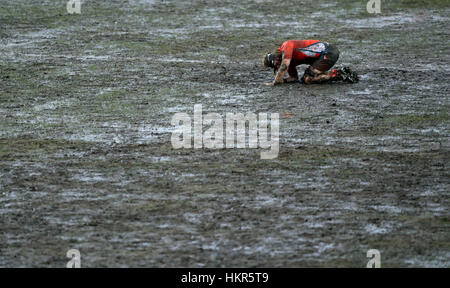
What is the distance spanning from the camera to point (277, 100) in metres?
10.1

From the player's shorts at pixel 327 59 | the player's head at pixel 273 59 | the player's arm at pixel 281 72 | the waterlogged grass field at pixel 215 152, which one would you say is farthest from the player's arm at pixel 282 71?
the player's shorts at pixel 327 59

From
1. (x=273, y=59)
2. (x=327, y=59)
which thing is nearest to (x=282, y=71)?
(x=273, y=59)

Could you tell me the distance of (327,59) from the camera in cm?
1064

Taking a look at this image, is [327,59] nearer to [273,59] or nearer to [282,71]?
[282,71]

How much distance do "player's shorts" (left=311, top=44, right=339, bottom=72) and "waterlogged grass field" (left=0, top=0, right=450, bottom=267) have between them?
0.41 meters

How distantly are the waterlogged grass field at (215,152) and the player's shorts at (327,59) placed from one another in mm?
413

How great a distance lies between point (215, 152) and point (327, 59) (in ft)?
11.2

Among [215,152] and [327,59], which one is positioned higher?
[327,59]

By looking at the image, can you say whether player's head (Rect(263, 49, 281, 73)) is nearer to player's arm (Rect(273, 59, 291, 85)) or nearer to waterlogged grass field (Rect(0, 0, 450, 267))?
player's arm (Rect(273, 59, 291, 85))

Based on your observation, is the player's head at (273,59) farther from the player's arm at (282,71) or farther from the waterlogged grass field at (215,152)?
the waterlogged grass field at (215,152)

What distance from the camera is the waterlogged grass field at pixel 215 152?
5.82m

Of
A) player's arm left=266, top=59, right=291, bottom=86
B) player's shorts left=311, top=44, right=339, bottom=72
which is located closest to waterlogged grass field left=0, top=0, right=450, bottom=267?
player's arm left=266, top=59, right=291, bottom=86
